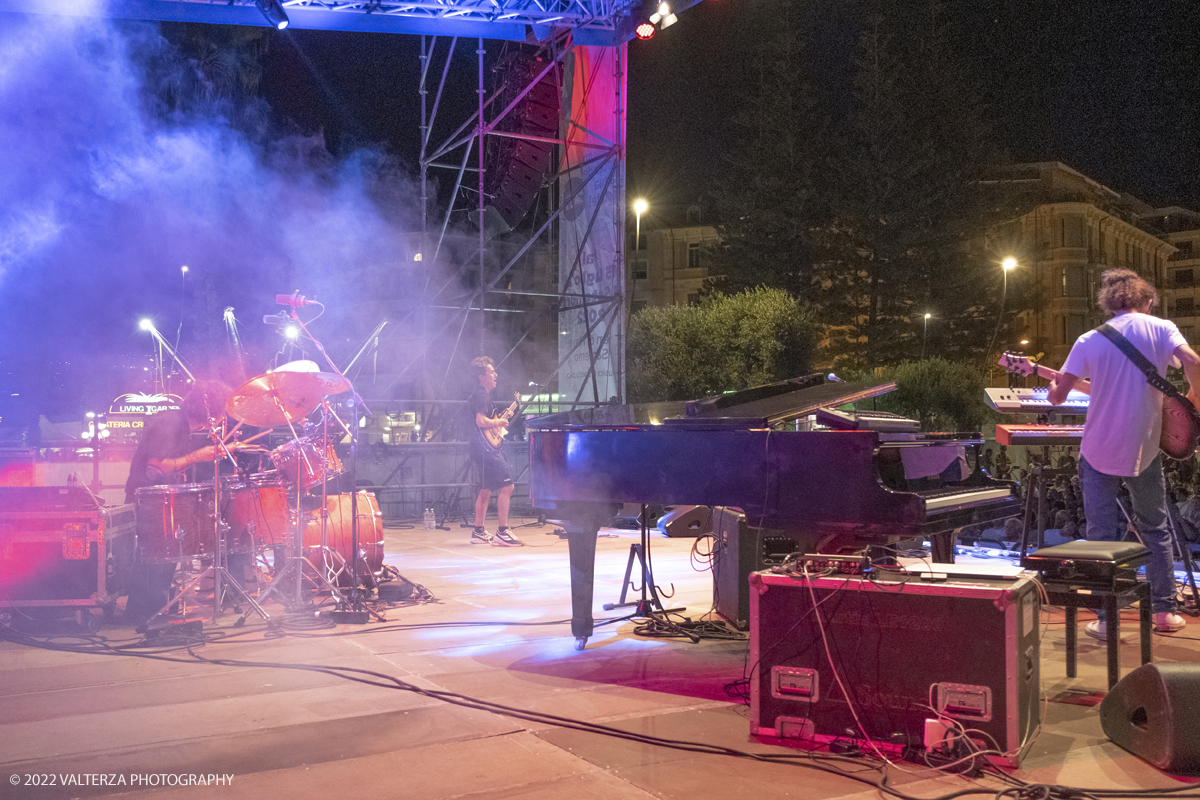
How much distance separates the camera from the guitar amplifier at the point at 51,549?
525 centimetres

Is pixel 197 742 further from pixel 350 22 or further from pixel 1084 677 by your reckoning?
pixel 350 22

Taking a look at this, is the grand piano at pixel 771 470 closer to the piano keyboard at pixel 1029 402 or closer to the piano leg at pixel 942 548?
the piano leg at pixel 942 548

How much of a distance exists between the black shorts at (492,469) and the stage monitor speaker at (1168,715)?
6.92 meters

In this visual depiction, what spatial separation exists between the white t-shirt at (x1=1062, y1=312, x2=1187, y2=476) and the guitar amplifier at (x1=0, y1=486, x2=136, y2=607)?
5.70m

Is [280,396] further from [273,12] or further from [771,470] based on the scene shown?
[273,12]

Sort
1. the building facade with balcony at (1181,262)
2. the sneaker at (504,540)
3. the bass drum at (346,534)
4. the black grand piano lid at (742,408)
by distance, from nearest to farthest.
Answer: the black grand piano lid at (742,408) < the bass drum at (346,534) < the sneaker at (504,540) < the building facade with balcony at (1181,262)

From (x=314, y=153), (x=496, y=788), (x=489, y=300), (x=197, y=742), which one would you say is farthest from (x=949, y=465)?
(x=489, y=300)

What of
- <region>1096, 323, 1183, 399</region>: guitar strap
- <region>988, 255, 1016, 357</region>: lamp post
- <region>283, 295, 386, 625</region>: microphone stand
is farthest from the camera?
<region>988, 255, 1016, 357</region>: lamp post

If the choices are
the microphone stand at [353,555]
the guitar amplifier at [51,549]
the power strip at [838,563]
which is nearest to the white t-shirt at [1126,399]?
the power strip at [838,563]

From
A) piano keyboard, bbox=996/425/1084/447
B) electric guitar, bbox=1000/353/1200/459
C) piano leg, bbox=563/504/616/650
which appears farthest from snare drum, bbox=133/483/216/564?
electric guitar, bbox=1000/353/1200/459

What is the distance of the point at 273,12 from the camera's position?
30.1 ft

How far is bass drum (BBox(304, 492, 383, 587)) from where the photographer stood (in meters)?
6.07

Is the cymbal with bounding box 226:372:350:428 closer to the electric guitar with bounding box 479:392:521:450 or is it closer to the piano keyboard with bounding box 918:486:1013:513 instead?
the piano keyboard with bounding box 918:486:1013:513

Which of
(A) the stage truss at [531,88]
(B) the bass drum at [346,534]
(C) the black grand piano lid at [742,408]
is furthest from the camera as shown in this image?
(A) the stage truss at [531,88]
